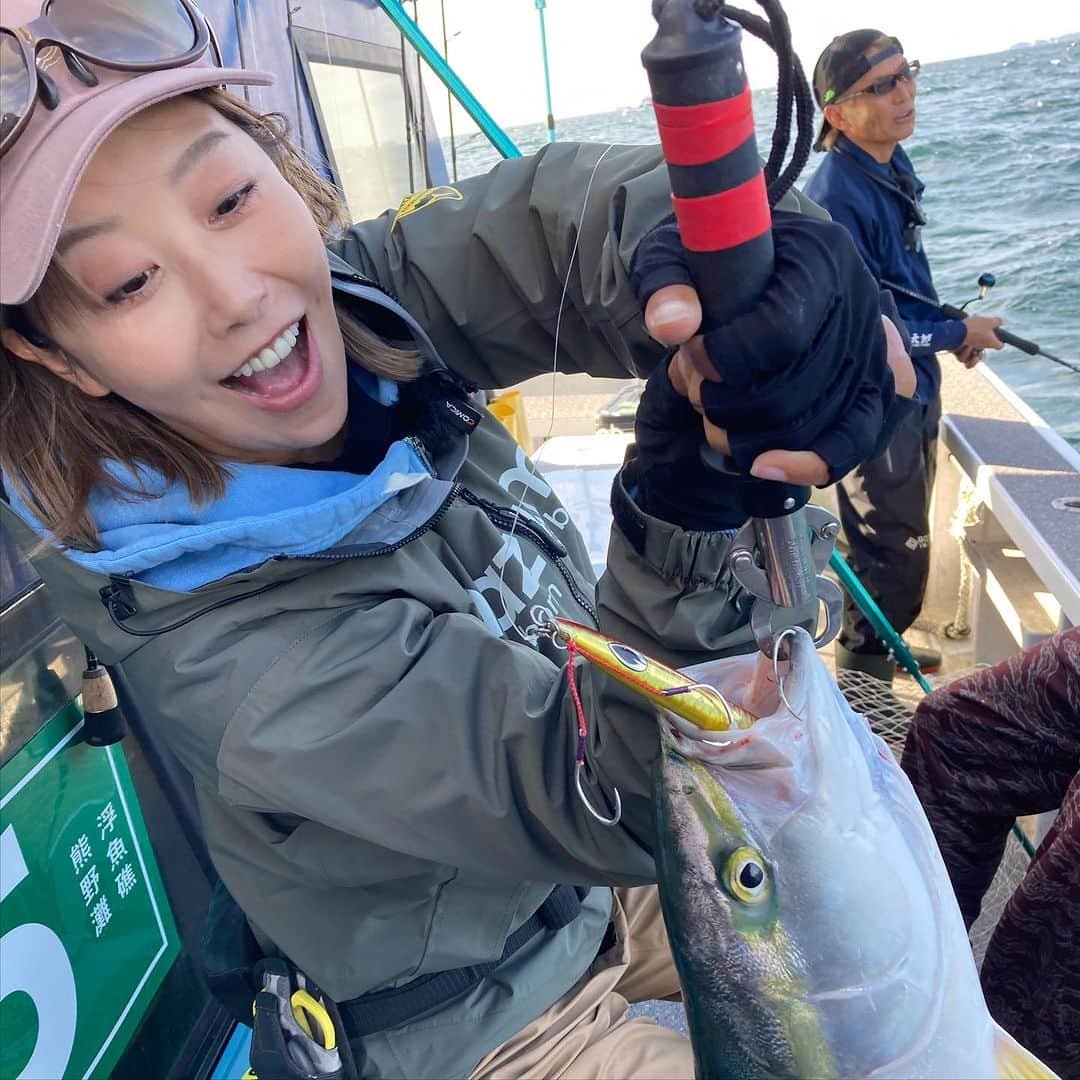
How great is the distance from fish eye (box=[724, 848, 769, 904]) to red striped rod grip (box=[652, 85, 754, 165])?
2.33 feet

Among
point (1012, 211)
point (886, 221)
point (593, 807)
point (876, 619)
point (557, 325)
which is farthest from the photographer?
point (1012, 211)

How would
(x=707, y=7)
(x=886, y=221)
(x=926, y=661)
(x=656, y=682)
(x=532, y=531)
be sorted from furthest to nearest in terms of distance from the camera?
(x=926, y=661), (x=886, y=221), (x=532, y=531), (x=656, y=682), (x=707, y=7)

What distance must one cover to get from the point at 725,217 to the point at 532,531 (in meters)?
1.04

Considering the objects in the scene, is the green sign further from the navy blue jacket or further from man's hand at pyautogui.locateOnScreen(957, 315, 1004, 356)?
man's hand at pyautogui.locateOnScreen(957, 315, 1004, 356)

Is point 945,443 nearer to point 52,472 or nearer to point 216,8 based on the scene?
point 216,8

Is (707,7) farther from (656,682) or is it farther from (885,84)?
(885,84)

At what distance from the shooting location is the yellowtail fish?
0.86 m

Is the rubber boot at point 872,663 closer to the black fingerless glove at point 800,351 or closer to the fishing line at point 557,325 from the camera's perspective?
the fishing line at point 557,325

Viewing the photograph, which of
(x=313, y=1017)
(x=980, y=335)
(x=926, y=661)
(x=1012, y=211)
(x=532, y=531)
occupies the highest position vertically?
(x=532, y=531)

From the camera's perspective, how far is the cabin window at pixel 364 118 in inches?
143

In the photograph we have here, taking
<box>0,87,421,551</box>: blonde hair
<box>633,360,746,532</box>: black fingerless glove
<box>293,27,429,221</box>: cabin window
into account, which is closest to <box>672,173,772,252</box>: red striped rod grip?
<box>633,360,746,532</box>: black fingerless glove

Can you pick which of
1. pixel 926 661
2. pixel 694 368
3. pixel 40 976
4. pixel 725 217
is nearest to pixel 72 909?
pixel 40 976

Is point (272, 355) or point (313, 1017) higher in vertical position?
point (272, 355)

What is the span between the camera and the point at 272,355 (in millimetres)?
1432
